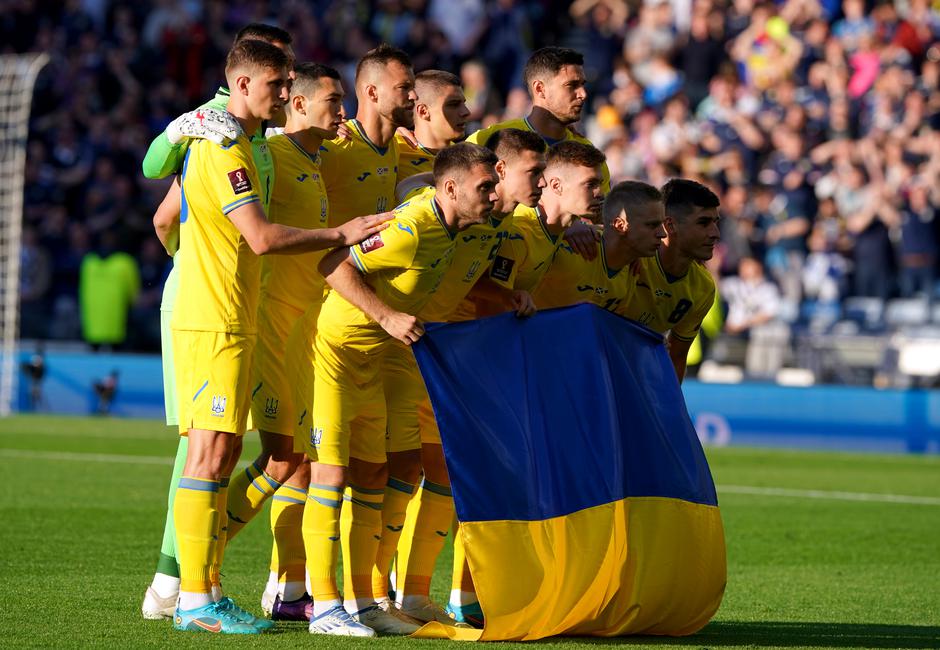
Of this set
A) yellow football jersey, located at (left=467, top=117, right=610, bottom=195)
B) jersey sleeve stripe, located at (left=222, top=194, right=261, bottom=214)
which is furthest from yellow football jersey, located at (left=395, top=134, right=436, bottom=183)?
jersey sleeve stripe, located at (left=222, top=194, right=261, bottom=214)

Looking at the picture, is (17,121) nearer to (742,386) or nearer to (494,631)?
(742,386)

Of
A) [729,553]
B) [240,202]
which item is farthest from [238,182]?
[729,553]

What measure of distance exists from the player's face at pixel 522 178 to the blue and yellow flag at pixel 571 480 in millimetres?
528

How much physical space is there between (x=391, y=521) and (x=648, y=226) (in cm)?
180

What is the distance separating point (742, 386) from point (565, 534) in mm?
12159

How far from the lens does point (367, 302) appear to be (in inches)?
259

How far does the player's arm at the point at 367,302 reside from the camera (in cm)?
658

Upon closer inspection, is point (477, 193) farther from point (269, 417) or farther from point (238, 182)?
point (269, 417)

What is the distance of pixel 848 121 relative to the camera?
68.3 feet

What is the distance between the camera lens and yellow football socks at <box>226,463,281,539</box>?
24.9 ft

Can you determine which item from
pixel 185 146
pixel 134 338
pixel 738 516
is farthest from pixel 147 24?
pixel 185 146

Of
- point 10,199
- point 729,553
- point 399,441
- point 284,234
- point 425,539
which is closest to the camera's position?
point 284,234

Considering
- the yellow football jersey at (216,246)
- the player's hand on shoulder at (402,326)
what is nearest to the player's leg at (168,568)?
the yellow football jersey at (216,246)

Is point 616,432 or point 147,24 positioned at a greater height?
point 147,24
